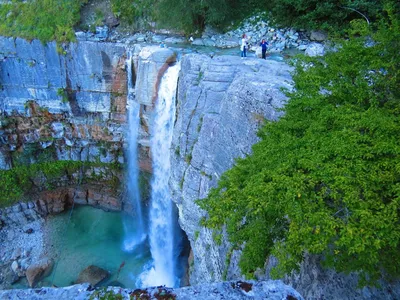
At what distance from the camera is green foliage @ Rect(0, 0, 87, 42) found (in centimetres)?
1697

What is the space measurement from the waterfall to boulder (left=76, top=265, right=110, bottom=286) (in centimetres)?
208

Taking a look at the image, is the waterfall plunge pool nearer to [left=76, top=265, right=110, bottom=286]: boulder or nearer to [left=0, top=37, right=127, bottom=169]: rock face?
[left=76, top=265, right=110, bottom=286]: boulder

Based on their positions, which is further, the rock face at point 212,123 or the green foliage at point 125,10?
the green foliage at point 125,10

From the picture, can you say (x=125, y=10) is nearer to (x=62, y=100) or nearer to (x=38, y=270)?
(x=62, y=100)

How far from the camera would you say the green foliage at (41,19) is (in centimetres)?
1697

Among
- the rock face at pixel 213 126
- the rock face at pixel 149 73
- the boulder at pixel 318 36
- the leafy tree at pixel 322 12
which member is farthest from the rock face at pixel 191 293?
the boulder at pixel 318 36

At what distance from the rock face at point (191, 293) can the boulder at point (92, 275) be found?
1417cm

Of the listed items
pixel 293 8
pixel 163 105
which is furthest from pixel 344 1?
pixel 163 105

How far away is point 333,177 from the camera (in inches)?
187

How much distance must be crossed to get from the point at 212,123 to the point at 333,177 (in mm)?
6569

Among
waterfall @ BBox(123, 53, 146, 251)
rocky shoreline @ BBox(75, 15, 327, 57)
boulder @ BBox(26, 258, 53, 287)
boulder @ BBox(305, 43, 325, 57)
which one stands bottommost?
boulder @ BBox(26, 258, 53, 287)

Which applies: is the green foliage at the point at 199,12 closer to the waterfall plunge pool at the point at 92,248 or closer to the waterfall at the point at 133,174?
the waterfall at the point at 133,174

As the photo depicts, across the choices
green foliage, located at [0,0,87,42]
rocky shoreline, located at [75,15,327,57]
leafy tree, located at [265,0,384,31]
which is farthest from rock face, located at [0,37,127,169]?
leafy tree, located at [265,0,384,31]

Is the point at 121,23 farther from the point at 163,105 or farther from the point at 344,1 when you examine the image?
the point at 344,1
